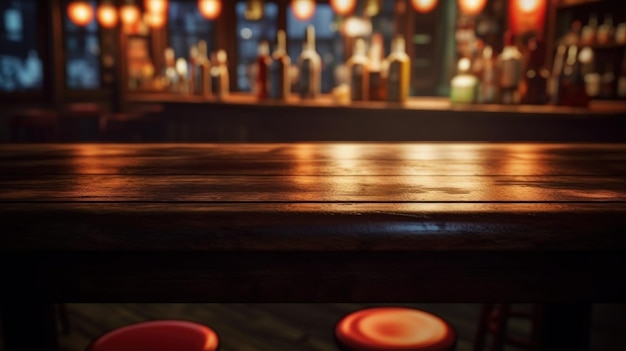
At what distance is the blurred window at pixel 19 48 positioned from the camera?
25.8 feet

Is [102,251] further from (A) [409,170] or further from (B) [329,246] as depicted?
(A) [409,170]

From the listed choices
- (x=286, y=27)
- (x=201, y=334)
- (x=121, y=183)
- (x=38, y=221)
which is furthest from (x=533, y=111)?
(x=286, y=27)

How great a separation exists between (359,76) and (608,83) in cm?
278

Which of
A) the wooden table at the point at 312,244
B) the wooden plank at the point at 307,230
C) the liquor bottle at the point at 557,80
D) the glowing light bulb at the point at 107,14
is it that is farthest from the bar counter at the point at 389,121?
the glowing light bulb at the point at 107,14

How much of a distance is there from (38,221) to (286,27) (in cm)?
819

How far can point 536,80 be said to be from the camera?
334cm

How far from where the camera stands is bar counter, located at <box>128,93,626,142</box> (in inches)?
118

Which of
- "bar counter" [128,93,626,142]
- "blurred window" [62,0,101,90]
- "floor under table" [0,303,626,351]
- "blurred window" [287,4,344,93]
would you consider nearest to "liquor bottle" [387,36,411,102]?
"bar counter" [128,93,626,142]

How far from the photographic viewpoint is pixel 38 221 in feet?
2.54

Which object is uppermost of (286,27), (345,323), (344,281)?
(286,27)

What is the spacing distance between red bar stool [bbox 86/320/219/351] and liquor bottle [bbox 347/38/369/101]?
2.87 m

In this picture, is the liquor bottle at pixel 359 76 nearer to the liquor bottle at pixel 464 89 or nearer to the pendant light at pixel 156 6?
the liquor bottle at pixel 464 89

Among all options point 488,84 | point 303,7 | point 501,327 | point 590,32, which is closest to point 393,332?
point 501,327

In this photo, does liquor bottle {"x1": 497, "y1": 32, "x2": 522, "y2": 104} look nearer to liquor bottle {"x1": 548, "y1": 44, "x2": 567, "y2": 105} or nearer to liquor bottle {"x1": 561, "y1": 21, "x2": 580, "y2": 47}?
liquor bottle {"x1": 548, "y1": 44, "x2": 567, "y2": 105}
